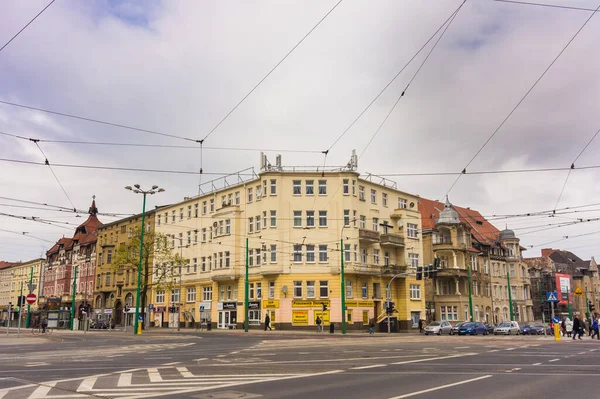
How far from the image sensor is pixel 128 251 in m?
58.3

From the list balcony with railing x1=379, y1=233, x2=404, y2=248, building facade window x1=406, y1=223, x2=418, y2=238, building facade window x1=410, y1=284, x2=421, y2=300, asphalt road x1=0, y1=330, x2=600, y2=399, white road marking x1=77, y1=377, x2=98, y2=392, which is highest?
building facade window x1=406, y1=223, x2=418, y2=238

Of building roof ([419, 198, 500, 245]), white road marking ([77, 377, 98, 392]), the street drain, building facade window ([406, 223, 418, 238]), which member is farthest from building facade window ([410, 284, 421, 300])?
the street drain

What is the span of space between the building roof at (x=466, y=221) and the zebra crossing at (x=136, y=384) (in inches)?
2334

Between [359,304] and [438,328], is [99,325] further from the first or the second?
[438,328]

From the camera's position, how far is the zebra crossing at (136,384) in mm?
10789

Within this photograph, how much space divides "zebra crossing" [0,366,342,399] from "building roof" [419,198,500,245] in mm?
59286

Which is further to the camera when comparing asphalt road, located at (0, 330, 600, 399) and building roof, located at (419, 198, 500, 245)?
building roof, located at (419, 198, 500, 245)

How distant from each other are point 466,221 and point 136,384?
71970mm

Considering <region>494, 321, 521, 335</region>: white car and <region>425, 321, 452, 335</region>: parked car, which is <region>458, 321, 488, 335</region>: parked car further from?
<region>494, 321, 521, 335</region>: white car

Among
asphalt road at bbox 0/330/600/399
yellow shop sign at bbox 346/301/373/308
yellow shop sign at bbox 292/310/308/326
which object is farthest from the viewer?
yellow shop sign at bbox 346/301/373/308

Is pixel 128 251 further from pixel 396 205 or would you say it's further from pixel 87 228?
pixel 87 228

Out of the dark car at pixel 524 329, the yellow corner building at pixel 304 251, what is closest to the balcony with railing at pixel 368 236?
the yellow corner building at pixel 304 251

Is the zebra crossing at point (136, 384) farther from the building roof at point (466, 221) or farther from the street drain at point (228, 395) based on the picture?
the building roof at point (466, 221)

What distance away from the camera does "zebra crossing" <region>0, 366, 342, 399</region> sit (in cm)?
1079
